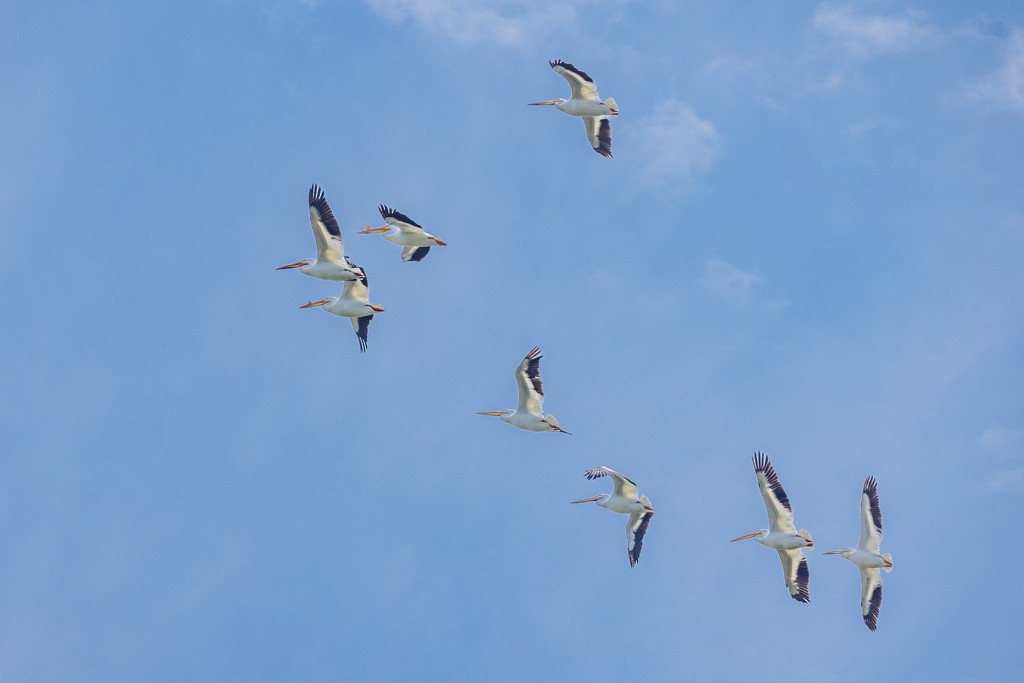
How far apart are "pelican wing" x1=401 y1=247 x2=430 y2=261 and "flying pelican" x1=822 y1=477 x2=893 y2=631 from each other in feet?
29.9

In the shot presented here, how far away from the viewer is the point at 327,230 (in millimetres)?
21781

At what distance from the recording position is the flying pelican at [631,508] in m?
22.3

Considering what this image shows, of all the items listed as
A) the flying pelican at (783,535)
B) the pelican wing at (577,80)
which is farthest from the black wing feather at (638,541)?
the pelican wing at (577,80)

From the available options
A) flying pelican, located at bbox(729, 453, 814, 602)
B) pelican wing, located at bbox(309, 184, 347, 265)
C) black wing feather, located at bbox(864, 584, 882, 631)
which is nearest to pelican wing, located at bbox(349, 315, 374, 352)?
pelican wing, located at bbox(309, 184, 347, 265)

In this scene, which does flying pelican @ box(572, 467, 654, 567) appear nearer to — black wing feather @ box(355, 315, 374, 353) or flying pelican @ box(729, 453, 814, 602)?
flying pelican @ box(729, 453, 814, 602)

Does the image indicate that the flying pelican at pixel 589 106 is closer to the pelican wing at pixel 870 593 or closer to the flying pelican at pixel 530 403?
the flying pelican at pixel 530 403

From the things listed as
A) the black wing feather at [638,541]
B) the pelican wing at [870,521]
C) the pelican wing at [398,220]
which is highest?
the pelican wing at [398,220]

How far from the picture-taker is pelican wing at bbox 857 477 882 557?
2220cm

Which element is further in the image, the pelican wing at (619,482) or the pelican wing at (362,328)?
the pelican wing at (362,328)

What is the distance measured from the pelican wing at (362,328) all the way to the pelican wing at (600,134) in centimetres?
528

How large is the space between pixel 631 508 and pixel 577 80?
7.79 metres

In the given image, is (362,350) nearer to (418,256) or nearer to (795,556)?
(418,256)

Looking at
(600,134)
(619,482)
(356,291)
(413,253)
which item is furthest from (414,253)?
(619,482)

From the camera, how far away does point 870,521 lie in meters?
22.3
